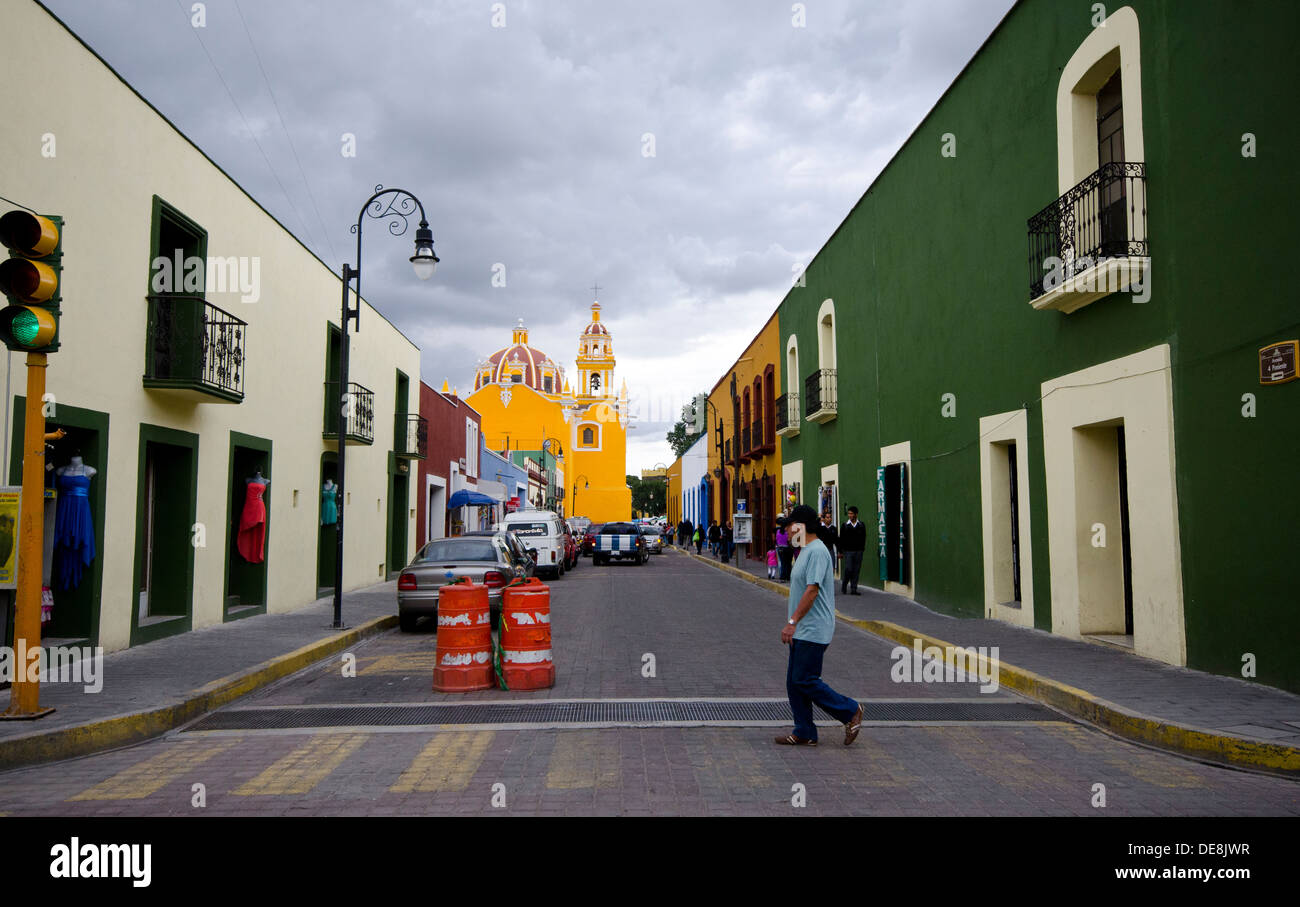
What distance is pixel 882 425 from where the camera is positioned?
1973 centimetres

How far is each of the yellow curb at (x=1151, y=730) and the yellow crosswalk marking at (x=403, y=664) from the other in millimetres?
6010

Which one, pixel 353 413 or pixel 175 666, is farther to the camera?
pixel 353 413

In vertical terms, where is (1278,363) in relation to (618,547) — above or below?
above

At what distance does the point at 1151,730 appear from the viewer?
6941mm

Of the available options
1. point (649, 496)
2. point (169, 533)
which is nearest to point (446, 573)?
point (169, 533)

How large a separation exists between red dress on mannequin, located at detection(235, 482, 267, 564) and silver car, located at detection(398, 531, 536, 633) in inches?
94.3

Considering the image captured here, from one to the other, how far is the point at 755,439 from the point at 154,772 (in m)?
29.9

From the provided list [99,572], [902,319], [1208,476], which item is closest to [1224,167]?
[1208,476]

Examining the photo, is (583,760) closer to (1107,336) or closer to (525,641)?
(525,641)

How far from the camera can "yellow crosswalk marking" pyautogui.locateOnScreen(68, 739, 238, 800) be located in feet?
18.9

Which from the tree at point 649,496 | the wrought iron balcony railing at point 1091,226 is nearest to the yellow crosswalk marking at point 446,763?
the wrought iron balcony railing at point 1091,226

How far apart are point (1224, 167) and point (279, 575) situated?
14.5 m

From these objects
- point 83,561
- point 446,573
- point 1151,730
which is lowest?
point 1151,730

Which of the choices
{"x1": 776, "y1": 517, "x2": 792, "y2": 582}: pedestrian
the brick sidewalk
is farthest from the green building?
the brick sidewalk
